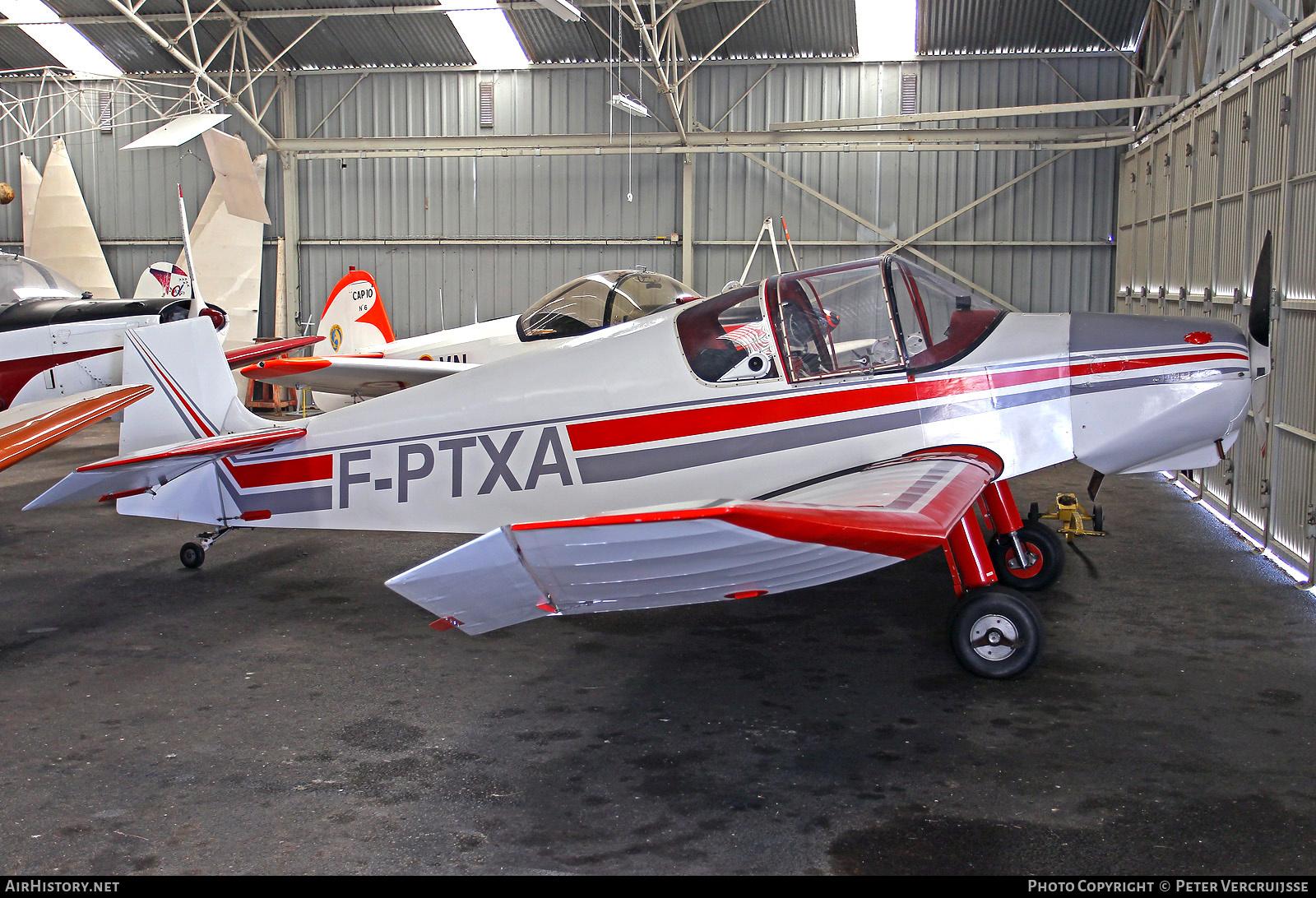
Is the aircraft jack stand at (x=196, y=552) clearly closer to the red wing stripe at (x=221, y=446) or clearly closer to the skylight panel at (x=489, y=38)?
the red wing stripe at (x=221, y=446)

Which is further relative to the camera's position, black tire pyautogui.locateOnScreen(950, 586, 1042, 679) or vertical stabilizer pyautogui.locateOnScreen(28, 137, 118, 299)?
vertical stabilizer pyautogui.locateOnScreen(28, 137, 118, 299)

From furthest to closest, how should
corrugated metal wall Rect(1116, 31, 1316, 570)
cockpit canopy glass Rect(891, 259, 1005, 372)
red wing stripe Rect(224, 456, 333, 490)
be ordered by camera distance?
1. corrugated metal wall Rect(1116, 31, 1316, 570)
2. red wing stripe Rect(224, 456, 333, 490)
3. cockpit canopy glass Rect(891, 259, 1005, 372)

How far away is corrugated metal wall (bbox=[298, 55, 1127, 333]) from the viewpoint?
16.1m

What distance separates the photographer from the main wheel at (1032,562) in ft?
20.1

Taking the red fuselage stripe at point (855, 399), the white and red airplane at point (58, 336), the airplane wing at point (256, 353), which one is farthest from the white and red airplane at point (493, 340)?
the red fuselage stripe at point (855, 399)

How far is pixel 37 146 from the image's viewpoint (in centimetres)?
1927

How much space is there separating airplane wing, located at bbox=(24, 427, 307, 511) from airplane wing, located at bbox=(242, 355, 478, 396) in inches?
158

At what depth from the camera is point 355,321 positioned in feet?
41.9

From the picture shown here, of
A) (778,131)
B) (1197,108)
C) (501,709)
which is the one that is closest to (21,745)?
(501,709)

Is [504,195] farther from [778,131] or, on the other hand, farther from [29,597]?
[29,597]

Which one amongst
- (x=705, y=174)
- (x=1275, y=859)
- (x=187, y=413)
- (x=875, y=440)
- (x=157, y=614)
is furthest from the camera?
(x=705, y=174)

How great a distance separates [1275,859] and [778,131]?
46.0 feet

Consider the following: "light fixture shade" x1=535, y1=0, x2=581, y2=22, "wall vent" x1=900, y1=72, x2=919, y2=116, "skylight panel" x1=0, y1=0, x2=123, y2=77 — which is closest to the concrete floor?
"light fixture shade" x1=535, y1=0, x2=581, y2=22

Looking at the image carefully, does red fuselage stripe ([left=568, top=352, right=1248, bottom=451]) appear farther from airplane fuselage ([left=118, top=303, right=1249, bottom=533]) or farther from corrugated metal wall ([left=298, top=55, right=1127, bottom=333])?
corrugated metal wall ([left=298, top=55, right=1127, bottom=333])
